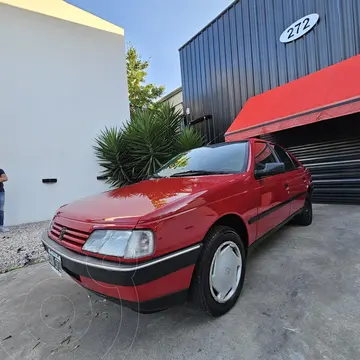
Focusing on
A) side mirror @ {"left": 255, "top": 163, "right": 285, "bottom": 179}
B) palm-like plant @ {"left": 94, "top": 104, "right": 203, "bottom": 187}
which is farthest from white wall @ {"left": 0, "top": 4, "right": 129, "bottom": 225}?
side mirror @ {"left": 255, "top": 163, "right": 285, "bottom": 179}

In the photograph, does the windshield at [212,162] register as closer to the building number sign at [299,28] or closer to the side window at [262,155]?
the side window at [262,155]

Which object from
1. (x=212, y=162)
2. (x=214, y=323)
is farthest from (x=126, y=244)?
(x=212, y=162)

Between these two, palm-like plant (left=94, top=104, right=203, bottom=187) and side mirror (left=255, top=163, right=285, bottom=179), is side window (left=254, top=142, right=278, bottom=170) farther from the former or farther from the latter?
palm-like plant (left=94, top=104, right=203, bottom=187)

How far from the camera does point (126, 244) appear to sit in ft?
4.68

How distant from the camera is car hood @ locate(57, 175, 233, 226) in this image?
5.00 feet

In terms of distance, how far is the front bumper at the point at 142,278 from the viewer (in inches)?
54.5

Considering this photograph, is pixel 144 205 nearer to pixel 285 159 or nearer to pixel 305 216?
pixel 285 159

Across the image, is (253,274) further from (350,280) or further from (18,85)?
(18,85)

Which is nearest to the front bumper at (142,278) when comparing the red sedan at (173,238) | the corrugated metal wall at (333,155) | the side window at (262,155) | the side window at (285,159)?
the red sedan at (173,238)

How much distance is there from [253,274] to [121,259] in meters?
1.61

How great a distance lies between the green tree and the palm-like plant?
13043 millimetres

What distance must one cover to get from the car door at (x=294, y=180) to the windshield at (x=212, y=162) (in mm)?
911

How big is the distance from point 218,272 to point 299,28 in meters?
6.82

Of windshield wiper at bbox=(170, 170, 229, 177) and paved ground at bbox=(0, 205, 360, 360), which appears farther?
windshield wiper at bbox=(170, 170, 229, 177)
